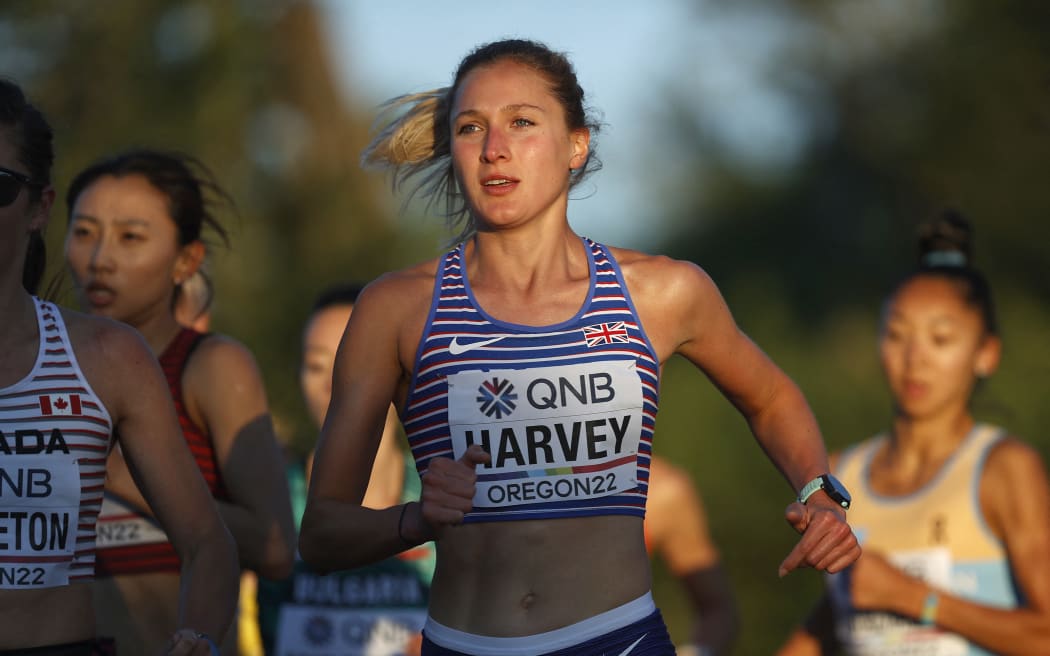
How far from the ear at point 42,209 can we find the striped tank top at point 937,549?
11.2 feet

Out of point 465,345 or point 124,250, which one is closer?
point 465,345

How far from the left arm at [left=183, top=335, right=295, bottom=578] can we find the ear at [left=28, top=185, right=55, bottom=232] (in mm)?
1090

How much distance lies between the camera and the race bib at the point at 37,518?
134 inches

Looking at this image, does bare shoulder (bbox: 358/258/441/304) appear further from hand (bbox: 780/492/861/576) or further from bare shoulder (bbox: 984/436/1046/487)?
bare shoulder (bbox: 984/436/1046/487)

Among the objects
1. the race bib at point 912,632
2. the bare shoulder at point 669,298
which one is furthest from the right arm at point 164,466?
the race bib at point 912,632

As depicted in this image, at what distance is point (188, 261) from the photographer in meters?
5.20

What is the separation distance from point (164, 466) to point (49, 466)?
27 centimetres

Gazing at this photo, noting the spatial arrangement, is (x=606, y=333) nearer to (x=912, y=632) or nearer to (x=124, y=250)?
(x=124, y=250)

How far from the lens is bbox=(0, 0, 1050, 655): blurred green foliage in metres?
12.3

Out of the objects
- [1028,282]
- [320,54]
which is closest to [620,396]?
[320,54]

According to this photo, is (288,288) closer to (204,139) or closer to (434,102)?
(204,139)

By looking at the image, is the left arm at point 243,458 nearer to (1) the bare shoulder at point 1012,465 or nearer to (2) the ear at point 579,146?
(2) the ear at point 579,146

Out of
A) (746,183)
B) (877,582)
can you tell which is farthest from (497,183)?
(746,183)

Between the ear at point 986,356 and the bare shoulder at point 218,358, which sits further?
the ear at point 986,356
